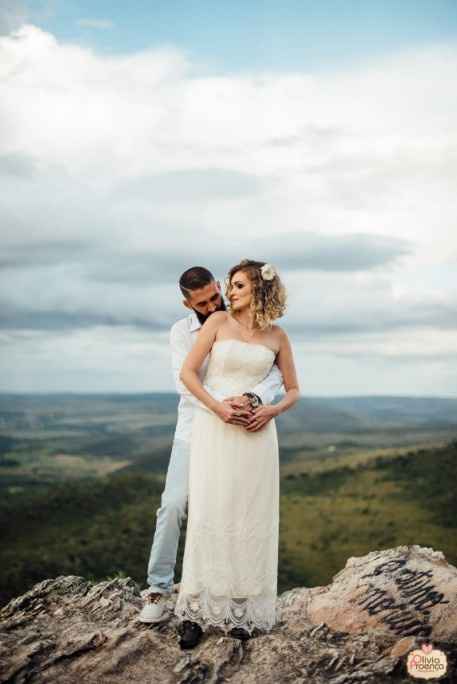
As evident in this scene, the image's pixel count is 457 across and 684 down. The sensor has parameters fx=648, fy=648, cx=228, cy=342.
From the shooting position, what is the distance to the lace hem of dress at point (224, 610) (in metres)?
6.64

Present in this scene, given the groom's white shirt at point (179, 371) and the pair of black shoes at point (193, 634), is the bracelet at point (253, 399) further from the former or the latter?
the pair of black shoes at point (193, 634)

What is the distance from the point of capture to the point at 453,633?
22.4 ft

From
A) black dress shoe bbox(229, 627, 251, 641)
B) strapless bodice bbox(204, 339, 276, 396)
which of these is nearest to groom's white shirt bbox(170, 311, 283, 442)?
strapless bodice bbox(204, 339, 276, 396)

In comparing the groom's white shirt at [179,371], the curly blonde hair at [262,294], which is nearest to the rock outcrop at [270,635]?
the groom's white shirt at [179,371]

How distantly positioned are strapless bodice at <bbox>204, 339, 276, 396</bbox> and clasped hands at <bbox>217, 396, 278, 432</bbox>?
0.25 m

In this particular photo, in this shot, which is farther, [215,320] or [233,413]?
[215,320]

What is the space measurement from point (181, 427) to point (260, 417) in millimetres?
1027

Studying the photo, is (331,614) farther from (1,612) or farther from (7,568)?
(7,568)

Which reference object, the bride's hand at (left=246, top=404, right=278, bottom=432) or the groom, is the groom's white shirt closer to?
the groom

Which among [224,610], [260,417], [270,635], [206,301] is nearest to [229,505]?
[260,417]

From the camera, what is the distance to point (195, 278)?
6.79 m

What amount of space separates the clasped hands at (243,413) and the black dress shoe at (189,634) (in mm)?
2159

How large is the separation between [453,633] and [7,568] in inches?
887

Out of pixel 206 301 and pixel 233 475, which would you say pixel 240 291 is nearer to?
pixel 206 301
